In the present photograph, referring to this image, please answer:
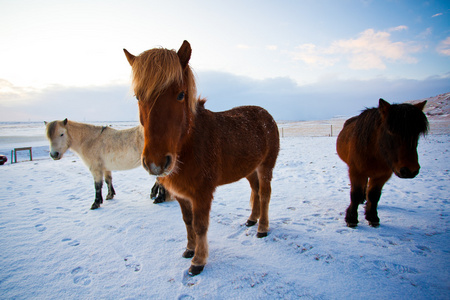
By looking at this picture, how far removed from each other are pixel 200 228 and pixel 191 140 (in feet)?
3.66

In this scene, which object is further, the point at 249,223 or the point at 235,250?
the point at 249,223

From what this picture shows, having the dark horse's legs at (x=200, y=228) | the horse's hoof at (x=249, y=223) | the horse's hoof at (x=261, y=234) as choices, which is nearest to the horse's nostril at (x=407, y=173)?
the horse's hoof at (x=261, y=234)

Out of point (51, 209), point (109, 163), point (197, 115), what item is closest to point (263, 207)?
point (197, 115)

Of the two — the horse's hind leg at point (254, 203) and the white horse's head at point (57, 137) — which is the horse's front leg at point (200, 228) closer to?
the horse's hind leg at point (254, 203)

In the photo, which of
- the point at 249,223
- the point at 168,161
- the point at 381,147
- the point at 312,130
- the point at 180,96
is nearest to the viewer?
the point at 168,161

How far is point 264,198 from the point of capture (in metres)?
3.48

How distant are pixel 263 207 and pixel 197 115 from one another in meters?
2.00

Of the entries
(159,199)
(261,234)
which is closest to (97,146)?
(159,199)

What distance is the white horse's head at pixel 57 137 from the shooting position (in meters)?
5.11

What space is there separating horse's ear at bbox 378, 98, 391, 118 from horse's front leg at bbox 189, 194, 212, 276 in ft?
9.82

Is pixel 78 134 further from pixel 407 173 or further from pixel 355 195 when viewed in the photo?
pixel 407 173

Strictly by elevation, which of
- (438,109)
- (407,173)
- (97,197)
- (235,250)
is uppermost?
(438,109)

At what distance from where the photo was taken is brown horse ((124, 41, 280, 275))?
6.19 ft

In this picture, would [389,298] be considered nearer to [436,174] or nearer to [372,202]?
[372,202]
